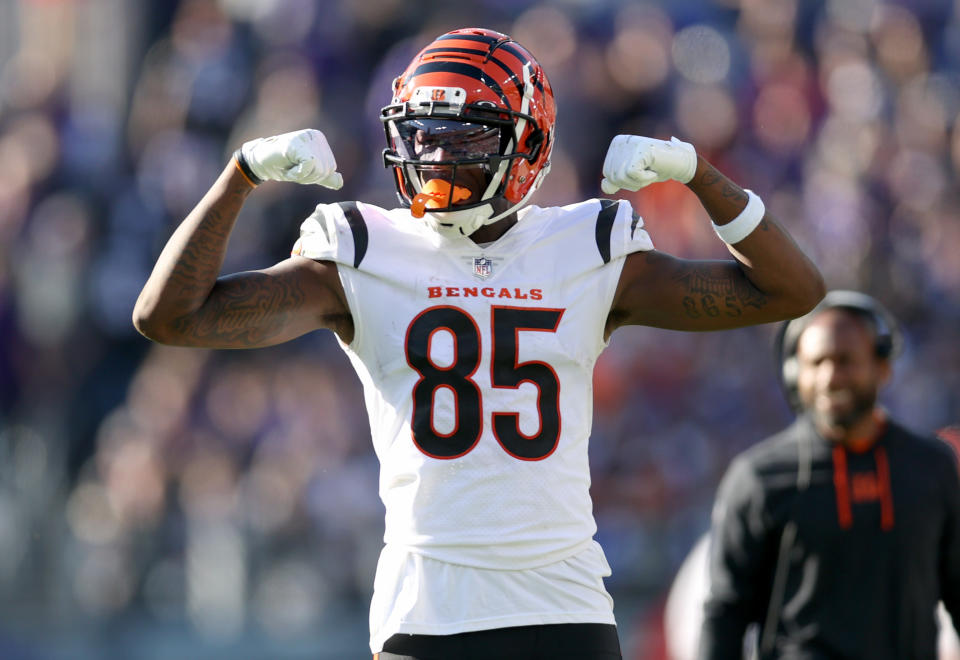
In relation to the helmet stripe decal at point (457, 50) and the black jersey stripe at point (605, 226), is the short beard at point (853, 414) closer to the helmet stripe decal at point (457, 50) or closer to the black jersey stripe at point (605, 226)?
the black jersey stripe at point (605, 226)

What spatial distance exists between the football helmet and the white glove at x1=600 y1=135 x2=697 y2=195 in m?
0.21

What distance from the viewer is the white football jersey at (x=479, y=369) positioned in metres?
3.08

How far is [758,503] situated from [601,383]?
132 inches

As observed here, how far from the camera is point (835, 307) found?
14.3ft

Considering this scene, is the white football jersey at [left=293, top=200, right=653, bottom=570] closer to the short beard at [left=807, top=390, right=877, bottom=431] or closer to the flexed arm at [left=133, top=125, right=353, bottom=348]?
the flexed arm at [left=133, top=125, right=353, bottom=348]

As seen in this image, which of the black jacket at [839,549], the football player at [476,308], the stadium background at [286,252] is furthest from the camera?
the stadium background at [286,252]

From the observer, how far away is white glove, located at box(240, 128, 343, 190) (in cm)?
313

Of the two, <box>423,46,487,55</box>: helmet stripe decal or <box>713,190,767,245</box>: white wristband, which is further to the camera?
<box>423,46,487,55</box>: helmet stripe decal

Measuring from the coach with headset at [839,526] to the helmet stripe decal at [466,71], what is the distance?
148cm

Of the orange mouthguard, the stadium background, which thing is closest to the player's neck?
the orange mouthguard

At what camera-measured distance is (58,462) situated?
768cm

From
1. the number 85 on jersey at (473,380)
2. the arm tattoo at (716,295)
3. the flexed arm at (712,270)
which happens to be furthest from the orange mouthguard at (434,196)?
the arm tattoo at (716,295)

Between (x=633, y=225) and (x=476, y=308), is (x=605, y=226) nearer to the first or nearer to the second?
(x=633, y=225)

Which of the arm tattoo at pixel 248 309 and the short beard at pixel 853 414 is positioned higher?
the arm tattoo at pixel 248 309
